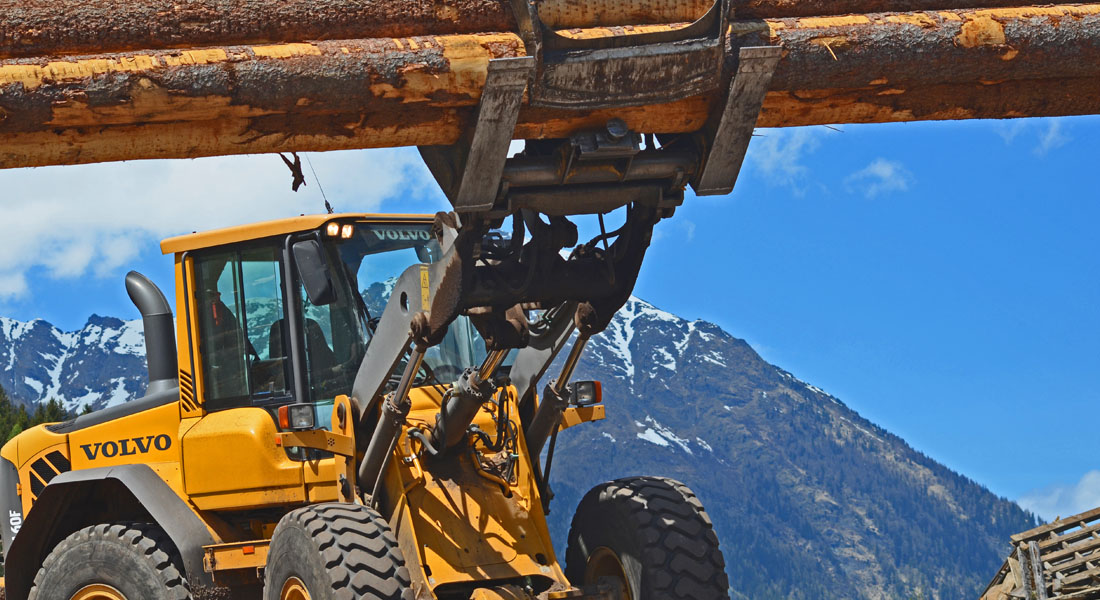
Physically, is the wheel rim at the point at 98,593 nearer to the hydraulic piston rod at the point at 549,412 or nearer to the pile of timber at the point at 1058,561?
the hydraulic piston rod at the point at 549,412

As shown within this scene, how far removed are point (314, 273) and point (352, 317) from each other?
50cm

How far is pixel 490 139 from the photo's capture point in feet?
19.5

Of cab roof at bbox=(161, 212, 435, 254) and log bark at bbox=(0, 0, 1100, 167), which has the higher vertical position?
cab roof at bbox=(161, 212, 435, 254)

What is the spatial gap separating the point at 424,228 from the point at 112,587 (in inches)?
108

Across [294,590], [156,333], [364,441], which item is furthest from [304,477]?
[156,333]

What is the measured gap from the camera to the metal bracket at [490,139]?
5805 mm

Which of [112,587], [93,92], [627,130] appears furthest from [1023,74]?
[112,587]

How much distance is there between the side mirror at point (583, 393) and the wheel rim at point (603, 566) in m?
0.80

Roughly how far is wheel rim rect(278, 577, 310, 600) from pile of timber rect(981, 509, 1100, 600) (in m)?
16.6

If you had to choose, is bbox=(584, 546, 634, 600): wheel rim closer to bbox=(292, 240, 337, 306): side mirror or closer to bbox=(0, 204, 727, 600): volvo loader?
bbox=(0, 204, 727, 600): volvo loader

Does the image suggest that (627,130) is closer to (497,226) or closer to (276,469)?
(497,226)

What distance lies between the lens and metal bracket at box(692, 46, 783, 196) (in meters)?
6.02

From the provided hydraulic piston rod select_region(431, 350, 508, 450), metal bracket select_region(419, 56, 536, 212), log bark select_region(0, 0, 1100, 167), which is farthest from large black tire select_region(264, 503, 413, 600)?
log bark select_region(0, 0, 1100, 167)

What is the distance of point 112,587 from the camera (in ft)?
28.3
